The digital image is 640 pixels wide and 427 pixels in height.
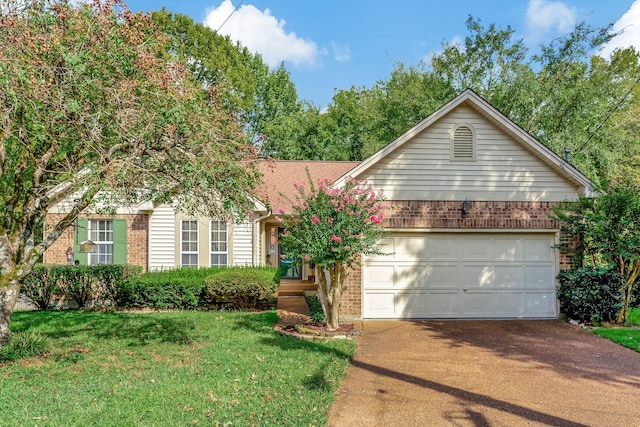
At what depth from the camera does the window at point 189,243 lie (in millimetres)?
14031

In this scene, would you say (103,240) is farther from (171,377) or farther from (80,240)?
(171,377)

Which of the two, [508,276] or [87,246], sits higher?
[87,246]

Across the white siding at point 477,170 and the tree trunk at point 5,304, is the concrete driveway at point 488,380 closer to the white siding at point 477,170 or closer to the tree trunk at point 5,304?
the white siding at point 477,170

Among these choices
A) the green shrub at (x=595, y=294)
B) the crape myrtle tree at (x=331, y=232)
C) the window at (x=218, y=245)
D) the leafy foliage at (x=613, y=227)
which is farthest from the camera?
the window at (x=218, y=245)

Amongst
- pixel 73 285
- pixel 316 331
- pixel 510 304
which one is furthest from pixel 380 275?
pixel 73 285

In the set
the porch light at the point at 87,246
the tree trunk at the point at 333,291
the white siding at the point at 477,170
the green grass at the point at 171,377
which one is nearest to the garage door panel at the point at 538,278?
the white siding at the point at 477,170

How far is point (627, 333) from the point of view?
8797mm

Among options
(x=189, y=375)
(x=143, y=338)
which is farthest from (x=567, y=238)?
(x=143, y=338)

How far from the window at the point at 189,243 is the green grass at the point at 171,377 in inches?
181

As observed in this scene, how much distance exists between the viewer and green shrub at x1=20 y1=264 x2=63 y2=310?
11.8 meters

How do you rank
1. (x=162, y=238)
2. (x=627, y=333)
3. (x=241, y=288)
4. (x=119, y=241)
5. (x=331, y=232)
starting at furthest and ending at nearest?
(x=162, y=238) → (x=119, y=241) → (x=241, y=288) → (x=627, y=333) → (x=331, y=232)

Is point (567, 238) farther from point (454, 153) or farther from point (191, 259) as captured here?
point (191, 259)

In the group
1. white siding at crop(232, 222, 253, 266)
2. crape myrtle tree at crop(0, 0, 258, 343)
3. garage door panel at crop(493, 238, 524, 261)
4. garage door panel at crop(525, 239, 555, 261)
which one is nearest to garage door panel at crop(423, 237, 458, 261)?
garage door panel at crop(493, 238, 524, 261)

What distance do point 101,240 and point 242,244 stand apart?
183 inches
